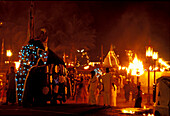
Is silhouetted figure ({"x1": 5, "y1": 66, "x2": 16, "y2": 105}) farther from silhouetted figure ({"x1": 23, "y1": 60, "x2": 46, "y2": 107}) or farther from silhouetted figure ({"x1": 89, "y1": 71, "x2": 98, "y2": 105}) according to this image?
silhouetted figure ({"x1": 89, "y1": 71, "x2": 98, "y2": 105})

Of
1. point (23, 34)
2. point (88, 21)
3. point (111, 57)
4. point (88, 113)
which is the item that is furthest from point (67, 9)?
point (88, 113)

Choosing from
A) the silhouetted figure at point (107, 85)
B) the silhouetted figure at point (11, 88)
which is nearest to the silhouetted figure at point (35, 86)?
the silhouetted figure at point (11, 88)

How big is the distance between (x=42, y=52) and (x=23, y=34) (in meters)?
30.4

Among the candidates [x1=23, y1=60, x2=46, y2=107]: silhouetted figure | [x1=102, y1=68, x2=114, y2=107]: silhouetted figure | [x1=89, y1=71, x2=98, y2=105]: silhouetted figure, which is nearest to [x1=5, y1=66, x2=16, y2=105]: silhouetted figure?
[x1=23, y1=60, x2=46, y2=107]: silhouetted figure

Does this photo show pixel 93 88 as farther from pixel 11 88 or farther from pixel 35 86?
pixel 11 88

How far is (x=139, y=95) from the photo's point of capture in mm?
14289

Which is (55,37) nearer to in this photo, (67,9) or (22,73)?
(67,9)

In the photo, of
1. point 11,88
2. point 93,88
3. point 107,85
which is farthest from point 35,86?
point 107,85

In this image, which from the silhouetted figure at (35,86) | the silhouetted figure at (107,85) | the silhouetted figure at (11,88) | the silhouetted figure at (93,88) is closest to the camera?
the silhouetted figure at (35,86)

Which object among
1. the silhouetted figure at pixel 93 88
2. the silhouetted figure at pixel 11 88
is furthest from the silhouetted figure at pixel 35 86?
the silhouetted figure at pixel 93 88

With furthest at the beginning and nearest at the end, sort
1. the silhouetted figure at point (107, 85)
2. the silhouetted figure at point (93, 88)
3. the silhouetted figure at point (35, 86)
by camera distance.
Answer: the silhouetted figure at point (107, 85) → the silhouetted figure at point (93, 88) → the silhouetted figure at point (35, 86)

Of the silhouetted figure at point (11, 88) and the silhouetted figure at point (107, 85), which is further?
the silhouetted figure at point (107, 85)

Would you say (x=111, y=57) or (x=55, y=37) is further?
(x=55, y=37)

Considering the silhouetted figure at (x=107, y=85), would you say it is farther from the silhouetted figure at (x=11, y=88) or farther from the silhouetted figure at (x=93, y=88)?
the silhouetted figure at (x=11, y=88)
